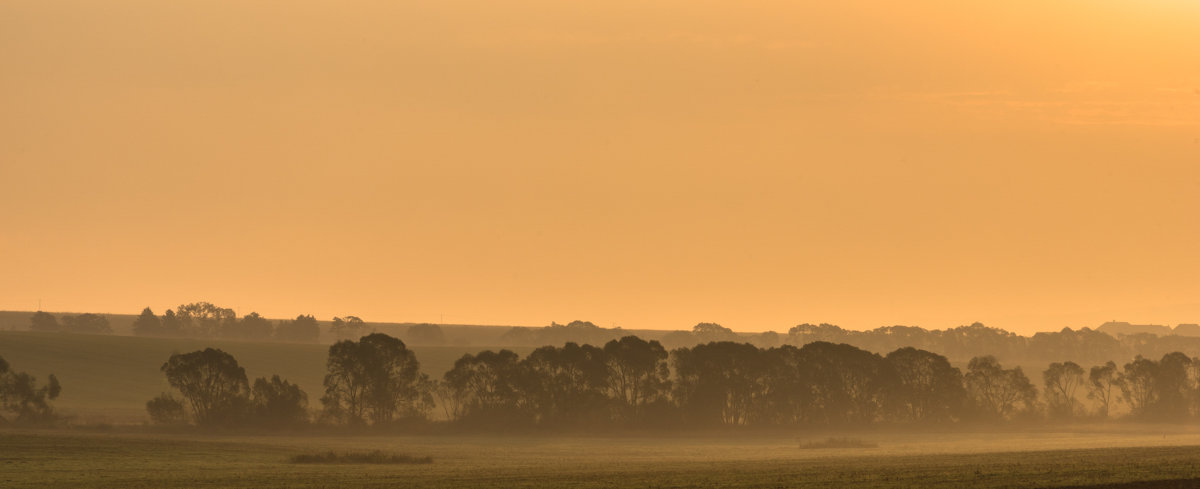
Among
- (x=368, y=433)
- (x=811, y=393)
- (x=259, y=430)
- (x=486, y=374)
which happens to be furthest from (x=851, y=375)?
(x=259, y=430)

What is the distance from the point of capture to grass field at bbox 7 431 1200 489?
75.0m

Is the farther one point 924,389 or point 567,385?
point 924,389

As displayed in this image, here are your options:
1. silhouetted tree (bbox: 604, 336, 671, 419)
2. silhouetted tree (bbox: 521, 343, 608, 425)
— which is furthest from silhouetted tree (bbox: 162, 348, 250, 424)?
silhouetted tree (bbox: 604, 336, 671, 419)

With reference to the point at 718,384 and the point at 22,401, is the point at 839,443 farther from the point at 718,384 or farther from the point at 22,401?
the point at 22,401

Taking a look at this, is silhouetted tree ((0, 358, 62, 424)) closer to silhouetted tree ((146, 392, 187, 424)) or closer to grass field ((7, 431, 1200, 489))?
silhouetted tree ((146, 392, 187, 424))

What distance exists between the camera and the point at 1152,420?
17275 cm

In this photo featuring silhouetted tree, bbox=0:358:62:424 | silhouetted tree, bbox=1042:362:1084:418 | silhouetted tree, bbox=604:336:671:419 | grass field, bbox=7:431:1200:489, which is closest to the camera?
grass field, bbox=7:431:1200:489

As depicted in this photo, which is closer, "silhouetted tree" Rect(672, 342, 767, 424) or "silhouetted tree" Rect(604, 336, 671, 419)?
"silhouetted tree" Rect(672, 342, 767, 424)

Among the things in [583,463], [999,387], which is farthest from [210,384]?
[999,387]

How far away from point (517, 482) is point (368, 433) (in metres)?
75.6

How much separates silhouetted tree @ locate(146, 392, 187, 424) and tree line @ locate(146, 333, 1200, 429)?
1.22 ft

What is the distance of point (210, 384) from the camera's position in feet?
498

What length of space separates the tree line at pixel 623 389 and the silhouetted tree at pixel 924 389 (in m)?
0.16

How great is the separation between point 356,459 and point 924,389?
79438mm
